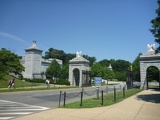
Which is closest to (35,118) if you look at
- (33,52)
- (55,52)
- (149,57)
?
(149,57)

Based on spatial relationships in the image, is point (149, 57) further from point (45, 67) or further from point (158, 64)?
point (45, 67)

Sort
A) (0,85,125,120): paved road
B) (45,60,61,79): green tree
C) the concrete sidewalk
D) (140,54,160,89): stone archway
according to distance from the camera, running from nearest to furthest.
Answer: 1. the concrete sidewalk
2. (0,85,125,120): paved road
3. (140,54,160,89): stone archway
4. (45,60,61,79): green tree

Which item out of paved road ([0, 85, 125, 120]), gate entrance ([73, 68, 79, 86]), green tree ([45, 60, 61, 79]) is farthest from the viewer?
green tree ([45, 60, 61, 79])

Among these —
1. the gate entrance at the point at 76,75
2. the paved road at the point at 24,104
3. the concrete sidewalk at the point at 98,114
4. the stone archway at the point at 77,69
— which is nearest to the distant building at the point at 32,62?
the stone archway at the point at 77,69

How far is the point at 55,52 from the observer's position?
117 metres

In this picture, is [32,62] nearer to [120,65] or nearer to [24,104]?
[24,104]

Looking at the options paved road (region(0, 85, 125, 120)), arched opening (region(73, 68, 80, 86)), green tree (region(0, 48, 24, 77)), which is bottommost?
paved road (region(0, 85, 125, 120))

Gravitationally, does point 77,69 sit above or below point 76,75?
above

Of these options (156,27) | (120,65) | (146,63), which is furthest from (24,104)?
(120,65)

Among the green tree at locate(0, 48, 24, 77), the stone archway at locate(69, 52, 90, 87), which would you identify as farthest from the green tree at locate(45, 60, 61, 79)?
the green tree at locate(0, 48, 24, 77)

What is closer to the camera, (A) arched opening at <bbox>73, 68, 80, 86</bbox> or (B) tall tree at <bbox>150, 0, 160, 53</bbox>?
(B) tall tree at <bbox>150, 0, 160, 53</bbox>

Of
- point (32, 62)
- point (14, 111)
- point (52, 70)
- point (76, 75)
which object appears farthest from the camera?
point (52, 70)

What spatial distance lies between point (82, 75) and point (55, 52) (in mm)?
75560

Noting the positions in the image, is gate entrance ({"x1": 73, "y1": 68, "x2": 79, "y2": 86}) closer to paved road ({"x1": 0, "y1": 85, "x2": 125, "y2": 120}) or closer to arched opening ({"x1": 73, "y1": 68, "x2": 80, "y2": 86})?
arched opening ({"x1": 73, "y1": 68, "x2": 80, "y2": 86})
